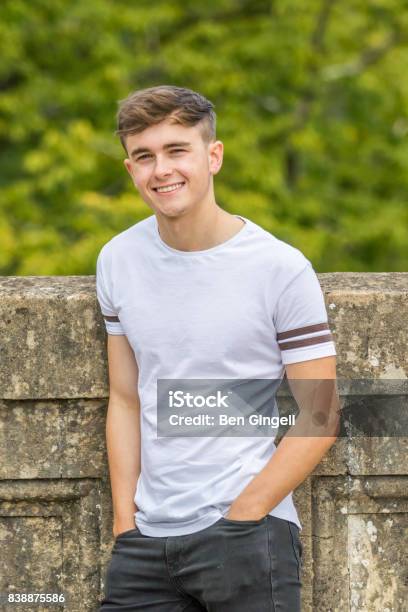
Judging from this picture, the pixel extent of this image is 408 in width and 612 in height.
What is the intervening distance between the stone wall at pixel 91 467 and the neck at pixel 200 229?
0.42m

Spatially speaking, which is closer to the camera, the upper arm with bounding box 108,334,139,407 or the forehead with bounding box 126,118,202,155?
the forehead with bounding box 126,118,202,155

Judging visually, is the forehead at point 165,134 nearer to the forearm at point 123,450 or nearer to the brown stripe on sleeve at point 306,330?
the brown stripe on sleeve at point 306,330

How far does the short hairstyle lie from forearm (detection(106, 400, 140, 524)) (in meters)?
0.73

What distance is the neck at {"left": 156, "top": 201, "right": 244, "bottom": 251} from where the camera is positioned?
2.56m

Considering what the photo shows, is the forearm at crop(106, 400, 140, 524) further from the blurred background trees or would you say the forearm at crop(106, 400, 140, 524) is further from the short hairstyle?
the blurred background trees

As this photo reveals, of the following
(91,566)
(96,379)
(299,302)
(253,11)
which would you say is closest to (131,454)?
(96,379)

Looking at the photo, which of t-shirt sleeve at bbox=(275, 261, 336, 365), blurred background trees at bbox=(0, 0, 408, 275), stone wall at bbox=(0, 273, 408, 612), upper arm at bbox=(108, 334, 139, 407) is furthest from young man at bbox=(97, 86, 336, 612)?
blurred background trees at bbox=(0, 0, 408, 275)

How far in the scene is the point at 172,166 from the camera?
252 cm

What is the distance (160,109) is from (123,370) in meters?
0.69

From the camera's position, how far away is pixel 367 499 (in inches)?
115

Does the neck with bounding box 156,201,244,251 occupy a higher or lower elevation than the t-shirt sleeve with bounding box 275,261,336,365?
higher

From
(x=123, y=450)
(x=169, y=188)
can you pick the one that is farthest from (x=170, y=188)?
(x=123, y=450)

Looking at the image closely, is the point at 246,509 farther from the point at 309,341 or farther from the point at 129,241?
the point at 129,241

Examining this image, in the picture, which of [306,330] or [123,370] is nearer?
[306,330]
